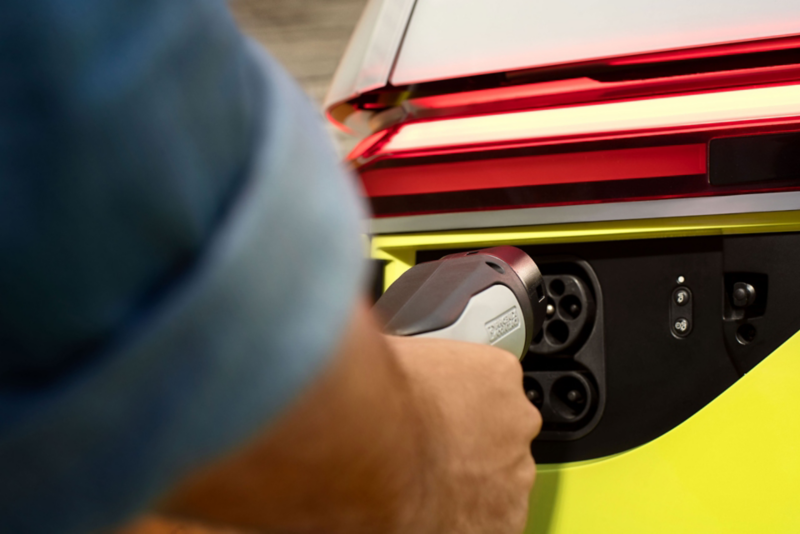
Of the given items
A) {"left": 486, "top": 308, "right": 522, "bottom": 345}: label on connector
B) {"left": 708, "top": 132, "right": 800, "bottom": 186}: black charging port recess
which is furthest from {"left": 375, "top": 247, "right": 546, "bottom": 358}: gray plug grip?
{"left": 708, "top": 132, "right": 800, "bottom": 186}: black charging port recess

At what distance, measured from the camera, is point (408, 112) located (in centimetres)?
114

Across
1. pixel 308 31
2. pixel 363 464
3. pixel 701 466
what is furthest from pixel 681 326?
pixel 308 31

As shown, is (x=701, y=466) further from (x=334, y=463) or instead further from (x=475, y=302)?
(x=334, y=463)

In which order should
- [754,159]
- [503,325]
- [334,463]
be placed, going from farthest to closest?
[503,325]
[754,159]
[334,463]

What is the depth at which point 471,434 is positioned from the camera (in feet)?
2.03

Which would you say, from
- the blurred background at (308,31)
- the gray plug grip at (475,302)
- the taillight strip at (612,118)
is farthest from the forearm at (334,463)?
the blurred background at (308,31)

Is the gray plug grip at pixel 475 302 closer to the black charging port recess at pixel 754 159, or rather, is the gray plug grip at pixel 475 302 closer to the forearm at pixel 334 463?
the black charging port recess at pixel 754 159

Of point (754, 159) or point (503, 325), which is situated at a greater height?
point (754, 159)

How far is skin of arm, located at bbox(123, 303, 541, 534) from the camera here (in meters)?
0.35

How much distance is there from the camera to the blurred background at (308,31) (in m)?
5.17

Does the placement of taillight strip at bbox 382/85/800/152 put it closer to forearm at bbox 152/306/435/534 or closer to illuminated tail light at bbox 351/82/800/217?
illuminated tail light at bbox 351/82/800/217

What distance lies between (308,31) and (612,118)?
16.0 feet

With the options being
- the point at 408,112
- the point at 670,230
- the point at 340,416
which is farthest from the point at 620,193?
the point at 340,416

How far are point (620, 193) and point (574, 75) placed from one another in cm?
18
